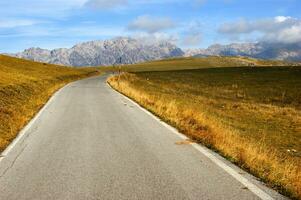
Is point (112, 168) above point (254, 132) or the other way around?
above

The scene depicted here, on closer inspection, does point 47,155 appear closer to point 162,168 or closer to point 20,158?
point 20,158

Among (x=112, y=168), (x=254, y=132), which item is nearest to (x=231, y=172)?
(x=112, y=168)

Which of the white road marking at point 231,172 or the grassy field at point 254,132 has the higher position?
the white road marking at point 231,172

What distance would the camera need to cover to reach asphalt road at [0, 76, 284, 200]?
6.91 metres

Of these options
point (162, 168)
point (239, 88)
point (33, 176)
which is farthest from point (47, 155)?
point (239, 88)

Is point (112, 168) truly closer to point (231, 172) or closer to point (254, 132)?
point (231, 172)

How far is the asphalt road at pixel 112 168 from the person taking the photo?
691cm

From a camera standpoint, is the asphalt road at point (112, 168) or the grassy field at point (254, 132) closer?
the asphalt road at point (112, 168)

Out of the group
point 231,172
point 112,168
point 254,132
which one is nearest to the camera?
point 231,172

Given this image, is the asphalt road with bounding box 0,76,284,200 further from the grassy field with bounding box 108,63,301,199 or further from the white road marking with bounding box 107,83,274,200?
the grassy field with bounding box 108,63,301,199

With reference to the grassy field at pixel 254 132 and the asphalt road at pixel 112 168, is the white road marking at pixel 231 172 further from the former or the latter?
the grassy field at pixel 254 132

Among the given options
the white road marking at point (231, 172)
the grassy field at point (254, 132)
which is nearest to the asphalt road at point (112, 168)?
the white road marking at point (231, 172)

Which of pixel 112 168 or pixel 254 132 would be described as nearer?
pixel 112 168

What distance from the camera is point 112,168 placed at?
8.65m
